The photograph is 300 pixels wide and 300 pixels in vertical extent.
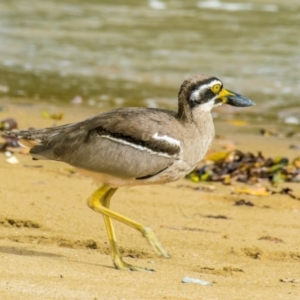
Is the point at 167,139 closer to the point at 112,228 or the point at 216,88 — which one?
the point at 216,88

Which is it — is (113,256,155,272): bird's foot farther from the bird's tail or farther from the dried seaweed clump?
the dried seaweed clump

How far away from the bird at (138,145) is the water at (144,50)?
20.6 ft

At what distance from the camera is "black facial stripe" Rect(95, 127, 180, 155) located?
19.8 feet

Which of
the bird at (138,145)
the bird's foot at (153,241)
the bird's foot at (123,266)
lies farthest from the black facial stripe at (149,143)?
the bird's foot at (123,266)

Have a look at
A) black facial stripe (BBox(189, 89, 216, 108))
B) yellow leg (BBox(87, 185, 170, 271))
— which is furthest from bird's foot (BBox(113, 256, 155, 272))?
black facial stripe (BBox(189, 89, 216, 108))

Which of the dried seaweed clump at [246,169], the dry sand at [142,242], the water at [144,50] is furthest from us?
the water at [144,50]

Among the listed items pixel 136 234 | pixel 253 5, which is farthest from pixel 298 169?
pixel 253 5

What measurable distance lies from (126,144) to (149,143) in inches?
6.6

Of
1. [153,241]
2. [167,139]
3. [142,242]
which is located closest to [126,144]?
[167,139]

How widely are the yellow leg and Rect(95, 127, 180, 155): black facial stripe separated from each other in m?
0.40

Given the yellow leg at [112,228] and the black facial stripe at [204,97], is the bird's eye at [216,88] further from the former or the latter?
the yellow leg at [112,228]

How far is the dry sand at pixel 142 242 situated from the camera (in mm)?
5168

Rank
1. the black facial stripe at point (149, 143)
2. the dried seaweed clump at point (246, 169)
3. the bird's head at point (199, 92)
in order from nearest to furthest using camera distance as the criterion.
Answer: the black facial stripe at point (149, 143)
the bird's head at point (199, 92)
the dried seaweed clump at point (246, 169)

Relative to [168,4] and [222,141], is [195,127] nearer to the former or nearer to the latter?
[222,141]
